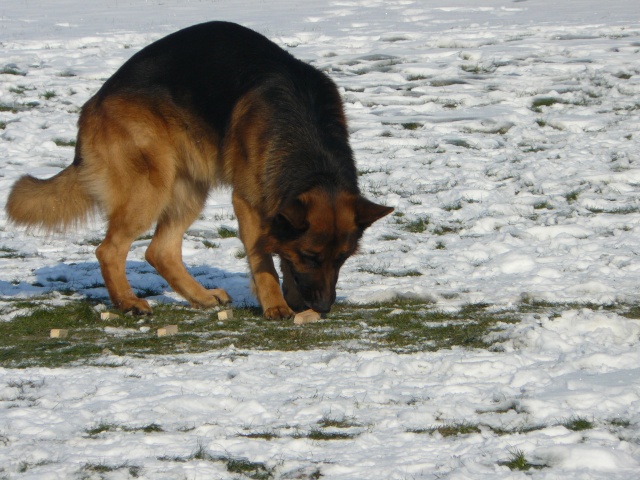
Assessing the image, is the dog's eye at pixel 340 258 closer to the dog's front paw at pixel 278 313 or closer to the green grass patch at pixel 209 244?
the dog's front paw at pixel 278 313

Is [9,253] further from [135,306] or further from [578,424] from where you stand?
[578,424]

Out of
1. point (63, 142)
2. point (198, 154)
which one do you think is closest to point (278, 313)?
point (198, 154)

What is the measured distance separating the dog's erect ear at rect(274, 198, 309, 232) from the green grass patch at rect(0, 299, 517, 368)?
72cm

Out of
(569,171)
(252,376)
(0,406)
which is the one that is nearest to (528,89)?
(569,171)

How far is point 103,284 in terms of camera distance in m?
7.54

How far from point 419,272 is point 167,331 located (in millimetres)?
2609

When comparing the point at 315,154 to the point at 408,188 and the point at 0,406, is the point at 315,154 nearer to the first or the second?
the point at 0,406

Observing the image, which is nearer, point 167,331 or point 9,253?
point 167,331

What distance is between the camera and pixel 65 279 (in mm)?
7656

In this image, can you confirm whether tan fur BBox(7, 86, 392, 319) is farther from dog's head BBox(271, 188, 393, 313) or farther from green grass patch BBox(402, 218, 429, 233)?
green grass patch BBox(402, 218, 429, 233)

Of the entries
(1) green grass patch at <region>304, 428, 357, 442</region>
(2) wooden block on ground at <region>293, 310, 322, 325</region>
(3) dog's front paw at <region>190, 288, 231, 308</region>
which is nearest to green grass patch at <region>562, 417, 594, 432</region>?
(1) green grass patch at <region>304, 428, 357, 442</region>

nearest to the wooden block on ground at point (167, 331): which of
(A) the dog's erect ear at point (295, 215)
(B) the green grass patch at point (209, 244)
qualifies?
(A) the dog's erect ear at point (295, 215)

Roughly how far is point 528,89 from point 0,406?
1173 centimetres

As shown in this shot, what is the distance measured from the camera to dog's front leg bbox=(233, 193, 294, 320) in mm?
6391
